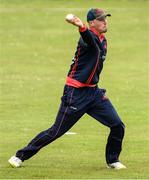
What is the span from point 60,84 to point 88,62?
30.5 feet

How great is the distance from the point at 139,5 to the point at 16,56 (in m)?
13.4

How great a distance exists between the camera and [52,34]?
31.4 metres

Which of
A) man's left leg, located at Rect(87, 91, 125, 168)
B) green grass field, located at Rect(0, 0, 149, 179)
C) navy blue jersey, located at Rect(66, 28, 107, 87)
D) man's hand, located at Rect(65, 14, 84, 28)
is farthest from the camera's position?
green grass field, located at Rect(0, 0, 149, 179)

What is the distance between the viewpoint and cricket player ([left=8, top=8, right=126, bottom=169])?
11.5 metres

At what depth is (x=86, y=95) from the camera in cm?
1169

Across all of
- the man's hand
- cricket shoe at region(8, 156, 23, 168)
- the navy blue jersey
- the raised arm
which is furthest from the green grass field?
the man's hand

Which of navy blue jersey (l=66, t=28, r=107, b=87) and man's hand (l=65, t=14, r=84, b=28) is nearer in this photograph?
man's hand (l=65, t=14, r=84, b=28)

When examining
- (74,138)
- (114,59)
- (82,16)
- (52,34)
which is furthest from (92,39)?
(82,16)

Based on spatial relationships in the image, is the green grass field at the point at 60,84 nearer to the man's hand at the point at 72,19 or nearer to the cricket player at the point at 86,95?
the cricket player at the point at 86,95

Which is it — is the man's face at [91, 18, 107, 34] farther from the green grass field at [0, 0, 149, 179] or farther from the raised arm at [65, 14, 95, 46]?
the green grass field at [0, 0, 149, 179]

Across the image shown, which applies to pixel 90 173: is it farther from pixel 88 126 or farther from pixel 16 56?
pixel 16 56

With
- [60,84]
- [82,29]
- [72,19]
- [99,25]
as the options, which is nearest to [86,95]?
[99,25]

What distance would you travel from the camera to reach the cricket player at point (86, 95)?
37.8 ft

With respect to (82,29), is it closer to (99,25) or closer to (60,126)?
(99,25)
